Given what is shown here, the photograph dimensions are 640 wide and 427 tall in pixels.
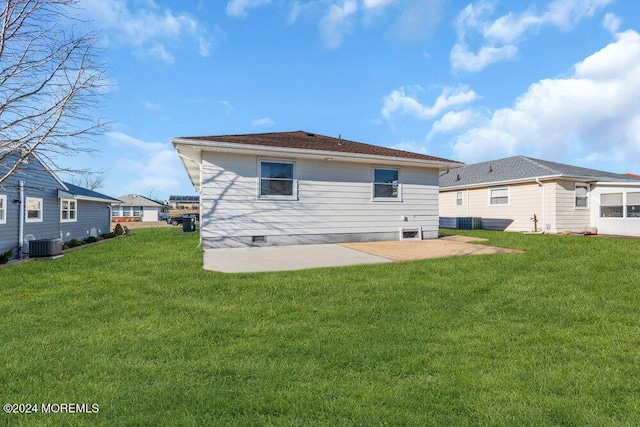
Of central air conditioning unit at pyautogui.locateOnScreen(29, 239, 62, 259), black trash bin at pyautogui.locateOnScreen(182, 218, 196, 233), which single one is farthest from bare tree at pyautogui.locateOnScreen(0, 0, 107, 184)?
black trash bin at pyautogui.locateOnScreen(182, 218, 196, 233)

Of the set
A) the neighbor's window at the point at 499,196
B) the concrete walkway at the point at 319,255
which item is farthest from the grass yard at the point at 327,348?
the neighbor's window at the point at 499,196

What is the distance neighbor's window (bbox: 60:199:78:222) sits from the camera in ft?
55.7

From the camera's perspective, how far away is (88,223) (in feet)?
67.5

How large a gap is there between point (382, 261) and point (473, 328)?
426 centimetres

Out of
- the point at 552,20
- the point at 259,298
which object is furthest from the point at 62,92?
the point at 552,20

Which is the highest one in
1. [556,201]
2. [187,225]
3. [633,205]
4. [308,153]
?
[308,153]

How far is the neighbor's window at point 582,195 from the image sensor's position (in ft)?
56.9

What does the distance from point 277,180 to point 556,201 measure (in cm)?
1436

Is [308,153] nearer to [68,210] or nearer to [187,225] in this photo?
[187,225]

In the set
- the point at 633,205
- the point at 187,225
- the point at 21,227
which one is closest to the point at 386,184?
the point at 187,225

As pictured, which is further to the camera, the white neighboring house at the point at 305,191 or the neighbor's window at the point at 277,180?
the neighbor's window at the point at 277,180

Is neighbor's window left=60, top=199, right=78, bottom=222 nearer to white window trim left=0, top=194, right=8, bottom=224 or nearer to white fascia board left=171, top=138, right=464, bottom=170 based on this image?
white window trim left=0, top=194, right=8, bottom=224

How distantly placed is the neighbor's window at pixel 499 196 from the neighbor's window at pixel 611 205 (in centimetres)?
434

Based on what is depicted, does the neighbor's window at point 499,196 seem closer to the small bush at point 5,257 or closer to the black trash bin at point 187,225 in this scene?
the black trash bin at point 187,225
